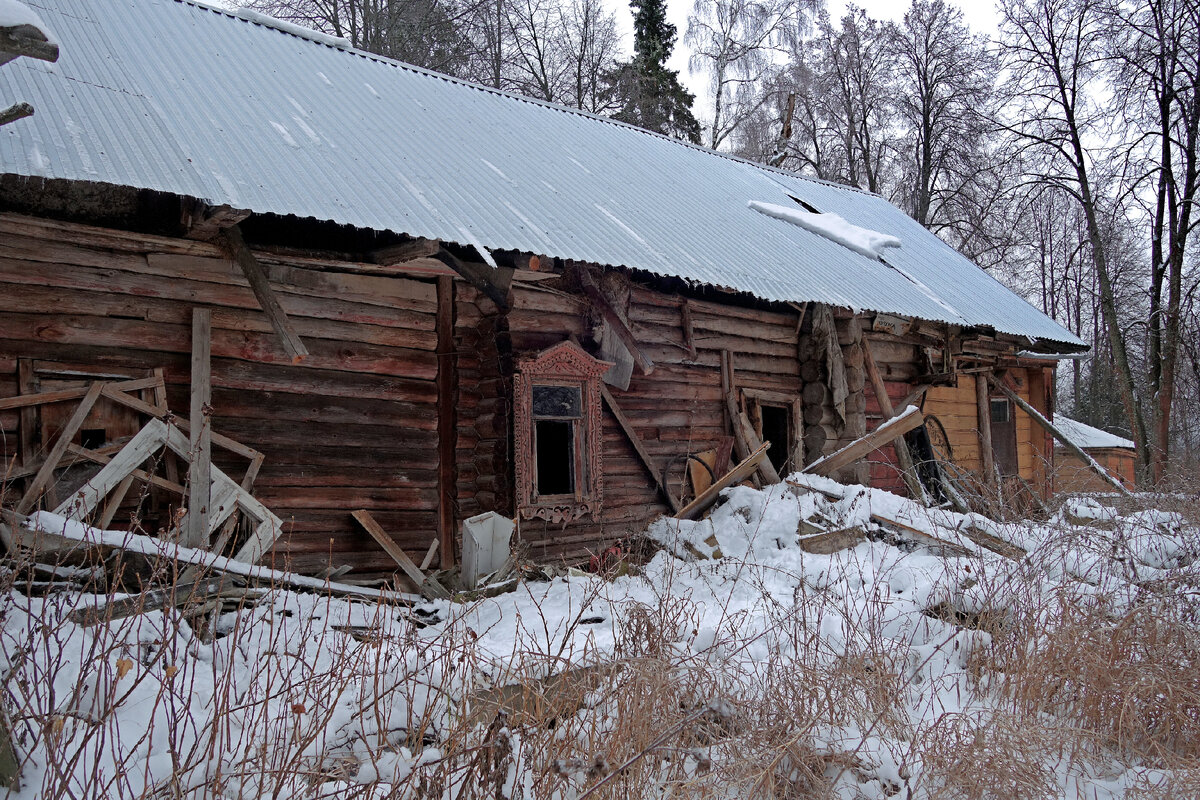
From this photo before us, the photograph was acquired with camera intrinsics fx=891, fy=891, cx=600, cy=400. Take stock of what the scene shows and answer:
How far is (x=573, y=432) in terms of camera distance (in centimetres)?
831

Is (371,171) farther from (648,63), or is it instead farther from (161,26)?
(648,63)

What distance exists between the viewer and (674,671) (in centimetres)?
377

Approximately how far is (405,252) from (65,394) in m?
2.39

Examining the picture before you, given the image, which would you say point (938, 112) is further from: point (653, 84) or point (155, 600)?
point (155, 600)

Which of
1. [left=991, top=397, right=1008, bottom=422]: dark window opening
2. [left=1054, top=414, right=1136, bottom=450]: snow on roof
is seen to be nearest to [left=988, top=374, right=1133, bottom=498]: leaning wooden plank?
[left=991, top=397, right=1008, bottom=422]: dark window opening

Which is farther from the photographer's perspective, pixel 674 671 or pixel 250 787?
pixel 674 671

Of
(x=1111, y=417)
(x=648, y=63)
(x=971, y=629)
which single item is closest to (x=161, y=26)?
(x=971, y=629)

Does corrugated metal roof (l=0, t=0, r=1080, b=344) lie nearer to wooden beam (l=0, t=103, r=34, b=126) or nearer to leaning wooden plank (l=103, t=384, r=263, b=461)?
leaning wooden plank (l=103, t=384, r=263, b=461)

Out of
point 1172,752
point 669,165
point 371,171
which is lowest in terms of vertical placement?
point 1172,752

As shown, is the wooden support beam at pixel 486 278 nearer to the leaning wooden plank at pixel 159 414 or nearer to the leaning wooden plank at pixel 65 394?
the leaning wooden plank at pixel 159 414

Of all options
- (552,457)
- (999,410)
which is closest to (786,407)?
(552,457)

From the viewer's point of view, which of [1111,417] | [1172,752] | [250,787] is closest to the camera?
[250,787]

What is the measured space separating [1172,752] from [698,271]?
17.5 ft

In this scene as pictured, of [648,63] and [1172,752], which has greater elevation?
[648,63]
